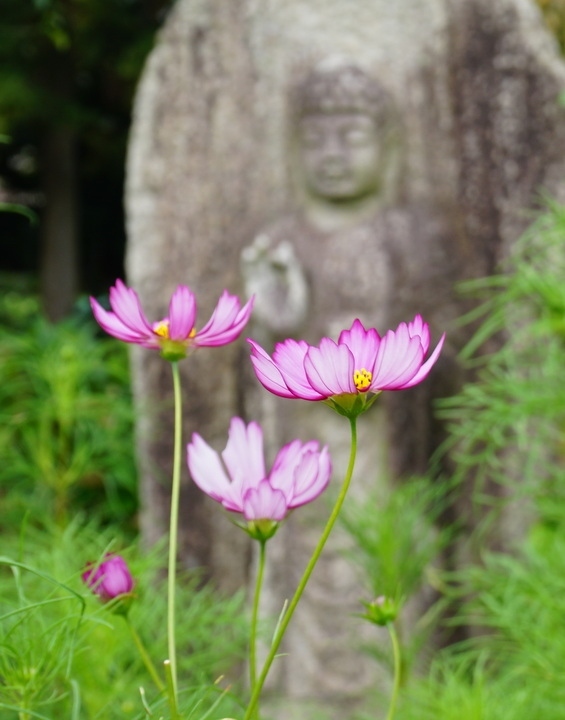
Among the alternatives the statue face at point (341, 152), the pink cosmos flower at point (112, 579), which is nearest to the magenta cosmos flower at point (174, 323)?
the pink cosmos flower at point (112, 579)

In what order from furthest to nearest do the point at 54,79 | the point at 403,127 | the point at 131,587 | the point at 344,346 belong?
1. the point at 54,79
2. the point at 403,127
3. the point at 131,587
4. the point at 344,346

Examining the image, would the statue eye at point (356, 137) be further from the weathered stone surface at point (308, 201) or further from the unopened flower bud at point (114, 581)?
the unopened flower bud at point (114, 581)

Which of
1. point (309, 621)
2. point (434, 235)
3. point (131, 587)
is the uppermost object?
point (434, 235)

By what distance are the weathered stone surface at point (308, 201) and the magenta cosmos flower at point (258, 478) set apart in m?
1.13

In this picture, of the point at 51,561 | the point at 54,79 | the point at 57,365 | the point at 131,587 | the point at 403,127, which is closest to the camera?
the point at 131,587

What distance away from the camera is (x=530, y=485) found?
5.16 ft

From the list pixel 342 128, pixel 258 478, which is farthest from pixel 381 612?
pixel 342 128

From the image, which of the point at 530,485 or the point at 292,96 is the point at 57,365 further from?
the point at 530,485

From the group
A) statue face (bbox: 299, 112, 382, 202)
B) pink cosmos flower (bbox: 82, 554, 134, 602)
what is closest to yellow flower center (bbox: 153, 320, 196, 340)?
pink cosmos flower (bbox: 82, 554, 134, 602)

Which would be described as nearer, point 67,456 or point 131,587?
point 131,587

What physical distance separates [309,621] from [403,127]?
0.89 metres

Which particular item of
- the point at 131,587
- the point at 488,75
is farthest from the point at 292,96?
the point at 131,587

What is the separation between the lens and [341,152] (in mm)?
1595

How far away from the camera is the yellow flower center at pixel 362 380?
13.5 inches
